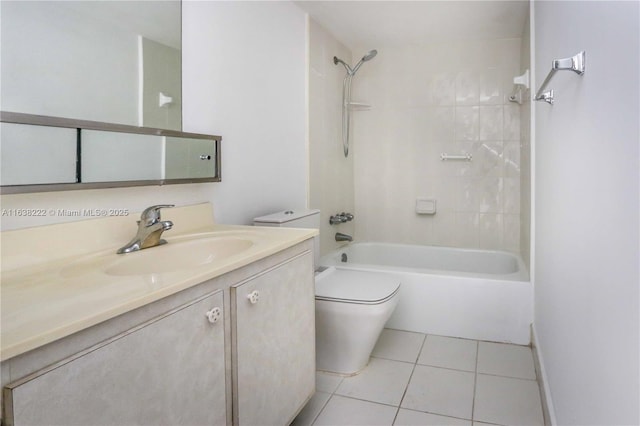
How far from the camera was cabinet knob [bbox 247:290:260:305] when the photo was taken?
3.99 ft

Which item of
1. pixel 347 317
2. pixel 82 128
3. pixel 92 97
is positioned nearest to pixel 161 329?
pixel 82 128

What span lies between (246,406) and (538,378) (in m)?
1.45

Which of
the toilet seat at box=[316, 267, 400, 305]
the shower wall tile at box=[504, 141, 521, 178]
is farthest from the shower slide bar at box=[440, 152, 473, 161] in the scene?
the toilet seat at box=[316, 267, 400, 305]

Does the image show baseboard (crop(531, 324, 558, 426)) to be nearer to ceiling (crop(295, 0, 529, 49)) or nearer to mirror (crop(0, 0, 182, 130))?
mirror (crop(0, 0, 182, 130))

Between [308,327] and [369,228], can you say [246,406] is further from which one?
[369,228]

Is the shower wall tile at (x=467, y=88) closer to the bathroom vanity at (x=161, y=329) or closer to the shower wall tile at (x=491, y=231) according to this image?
the shower wall tile at (x=491, y=231)

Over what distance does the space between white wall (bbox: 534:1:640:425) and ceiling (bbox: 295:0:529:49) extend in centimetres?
113

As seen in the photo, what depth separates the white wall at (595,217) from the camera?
0.69 m

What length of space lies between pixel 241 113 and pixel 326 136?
110 cm

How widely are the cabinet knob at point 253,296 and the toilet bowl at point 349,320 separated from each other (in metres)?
0.78

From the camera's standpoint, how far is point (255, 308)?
1250 millimetres

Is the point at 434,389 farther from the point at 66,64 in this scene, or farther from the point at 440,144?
the point at 440,144

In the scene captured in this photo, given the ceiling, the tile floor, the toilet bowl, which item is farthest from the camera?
the ceiling

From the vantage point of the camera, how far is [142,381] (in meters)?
0.85
